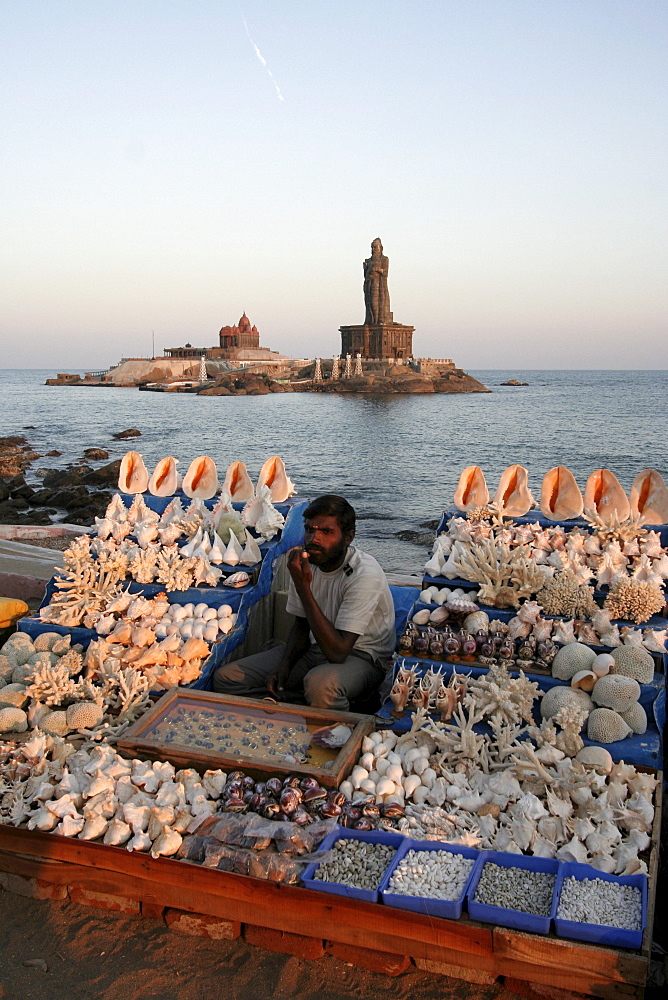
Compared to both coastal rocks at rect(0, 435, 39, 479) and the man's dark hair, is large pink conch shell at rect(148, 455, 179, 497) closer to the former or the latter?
the man's dark hair

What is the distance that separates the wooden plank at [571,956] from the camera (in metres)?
2.07

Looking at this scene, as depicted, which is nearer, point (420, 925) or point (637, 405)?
point (420, 925)

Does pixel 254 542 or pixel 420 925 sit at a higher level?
pixel 254 542

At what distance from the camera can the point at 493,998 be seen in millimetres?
2242

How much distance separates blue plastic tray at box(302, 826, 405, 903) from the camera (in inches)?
92.1

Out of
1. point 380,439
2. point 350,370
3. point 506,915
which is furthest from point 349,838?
point 350,370

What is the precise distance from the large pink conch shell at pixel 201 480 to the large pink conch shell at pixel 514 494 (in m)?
2.23

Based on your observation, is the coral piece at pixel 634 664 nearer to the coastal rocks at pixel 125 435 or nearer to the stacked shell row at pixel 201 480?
the stacked shell row at pixel 201 480

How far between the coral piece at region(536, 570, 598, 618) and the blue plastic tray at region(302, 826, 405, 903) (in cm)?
181

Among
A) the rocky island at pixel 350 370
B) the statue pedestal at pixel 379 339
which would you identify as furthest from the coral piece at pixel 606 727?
the statue pedestal at pixel 379 339

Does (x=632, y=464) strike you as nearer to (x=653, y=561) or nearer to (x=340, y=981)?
(x=653, y=561)

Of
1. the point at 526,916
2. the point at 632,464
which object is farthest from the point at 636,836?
the point at 632,464

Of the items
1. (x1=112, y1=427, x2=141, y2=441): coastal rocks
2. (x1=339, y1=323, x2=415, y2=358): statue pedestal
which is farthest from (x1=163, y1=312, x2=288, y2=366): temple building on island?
(x1=112, y1=427, x2=141, y2=441): coastal rocks

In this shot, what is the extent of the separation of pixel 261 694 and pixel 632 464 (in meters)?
24.0
